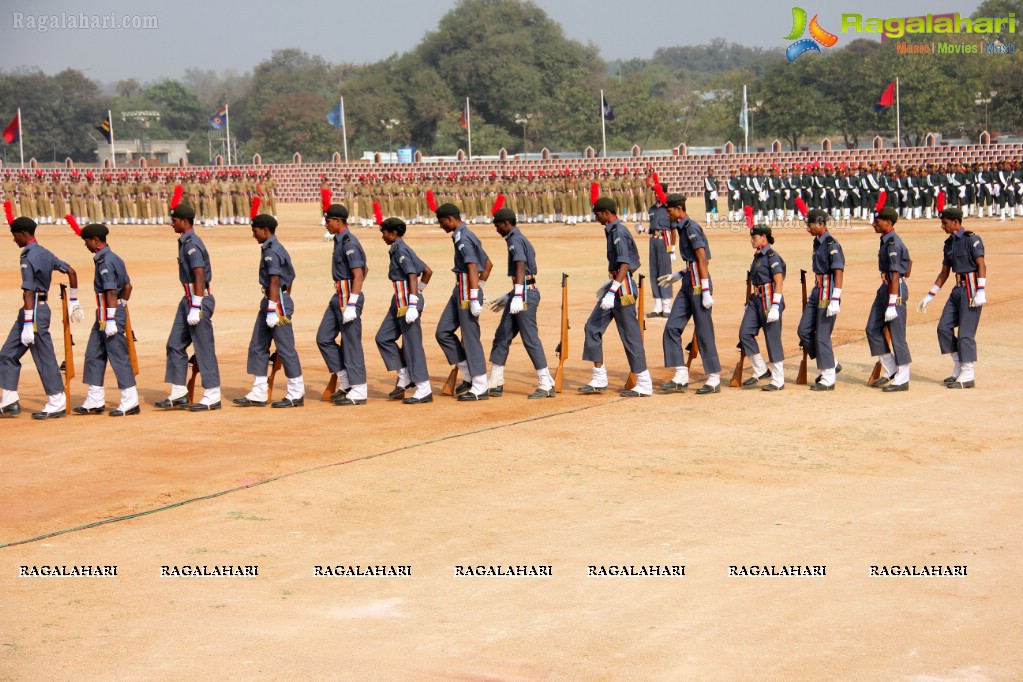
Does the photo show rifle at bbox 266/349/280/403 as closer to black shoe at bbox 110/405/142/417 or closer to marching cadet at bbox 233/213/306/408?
marching cadet at bbox 233/213/306/408

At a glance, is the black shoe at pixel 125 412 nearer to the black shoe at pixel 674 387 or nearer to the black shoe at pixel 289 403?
the black shoe at pixel 289 403

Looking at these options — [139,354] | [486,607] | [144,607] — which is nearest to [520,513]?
[486,607]

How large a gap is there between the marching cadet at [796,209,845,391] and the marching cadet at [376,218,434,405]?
3.88m

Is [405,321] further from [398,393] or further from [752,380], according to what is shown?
[752,380]

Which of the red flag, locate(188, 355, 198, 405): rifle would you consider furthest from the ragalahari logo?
locate(188, 355, 198, 405): rifle

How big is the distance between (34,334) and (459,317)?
163 inches

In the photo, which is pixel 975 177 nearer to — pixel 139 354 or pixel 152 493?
pixel 139 354

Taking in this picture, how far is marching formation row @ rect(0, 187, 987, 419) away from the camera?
1252 cm

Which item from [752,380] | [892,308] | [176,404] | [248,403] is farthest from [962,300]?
[176,404]

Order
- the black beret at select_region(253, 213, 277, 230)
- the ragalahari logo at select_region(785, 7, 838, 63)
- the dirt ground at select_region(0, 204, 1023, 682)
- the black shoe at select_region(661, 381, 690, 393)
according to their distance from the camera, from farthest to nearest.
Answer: the ragalahari logo at select_region(785, 7, 838, 63) → the black shoe at select_region(661, 381, 690, 393) → the black beret at select_region(253, 213, 277, 230) → the dirt ground at select_region(0, 204, 1023, 682)

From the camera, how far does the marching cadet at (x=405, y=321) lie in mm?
12883

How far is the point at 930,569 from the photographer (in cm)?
738

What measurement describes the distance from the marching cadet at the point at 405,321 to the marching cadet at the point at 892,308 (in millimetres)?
4584

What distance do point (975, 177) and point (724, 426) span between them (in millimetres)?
29277
